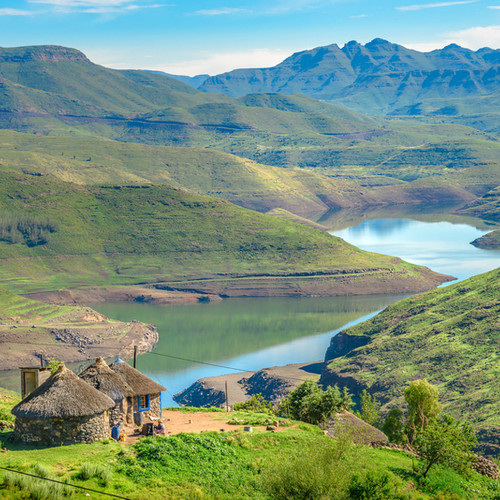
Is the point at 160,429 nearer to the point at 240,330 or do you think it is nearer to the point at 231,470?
the point at 231,470

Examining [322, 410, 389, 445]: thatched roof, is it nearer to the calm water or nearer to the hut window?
the hut window

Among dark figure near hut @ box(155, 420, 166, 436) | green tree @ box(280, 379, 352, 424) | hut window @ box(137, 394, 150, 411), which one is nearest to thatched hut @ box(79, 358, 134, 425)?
hut window @ box(137, 394, 150, 411)

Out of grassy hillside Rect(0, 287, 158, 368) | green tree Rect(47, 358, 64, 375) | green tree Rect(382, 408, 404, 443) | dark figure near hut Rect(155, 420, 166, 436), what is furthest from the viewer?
grassy hillside Rect(0, 287, 158, 368)

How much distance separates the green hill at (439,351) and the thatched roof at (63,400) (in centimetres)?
5354

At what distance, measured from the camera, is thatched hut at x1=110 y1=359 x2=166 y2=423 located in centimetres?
4215

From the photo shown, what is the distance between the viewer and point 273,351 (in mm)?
146750

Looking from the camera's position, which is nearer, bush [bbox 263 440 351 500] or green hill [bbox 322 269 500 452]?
bush [bbox 263 440 351 500]

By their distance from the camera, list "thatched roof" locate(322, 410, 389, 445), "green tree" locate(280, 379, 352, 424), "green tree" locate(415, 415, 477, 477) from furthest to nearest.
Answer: "green tree" locate(280, 379, 352, 424) → "thatched roof" locate(322, 410, 389, 445) → "green tree" locate(415, 415, 477, 477)

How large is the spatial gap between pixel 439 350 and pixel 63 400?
8244 centimetres

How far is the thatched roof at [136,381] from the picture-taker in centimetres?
4231

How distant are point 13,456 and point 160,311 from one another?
156m

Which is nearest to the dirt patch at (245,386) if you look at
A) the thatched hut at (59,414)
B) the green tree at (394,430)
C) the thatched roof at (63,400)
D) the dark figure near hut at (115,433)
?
the green tree at (394,430)

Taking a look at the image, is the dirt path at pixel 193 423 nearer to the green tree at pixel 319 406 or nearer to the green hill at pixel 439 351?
the green tree at pixel 319 406

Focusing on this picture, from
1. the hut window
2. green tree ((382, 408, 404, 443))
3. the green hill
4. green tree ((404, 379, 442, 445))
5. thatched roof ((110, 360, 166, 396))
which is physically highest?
thatched roof ((110, 360, 166, 396))
